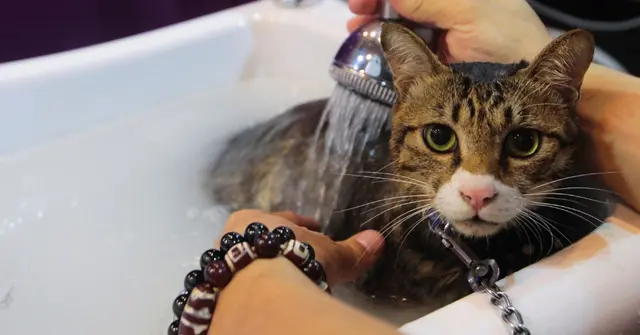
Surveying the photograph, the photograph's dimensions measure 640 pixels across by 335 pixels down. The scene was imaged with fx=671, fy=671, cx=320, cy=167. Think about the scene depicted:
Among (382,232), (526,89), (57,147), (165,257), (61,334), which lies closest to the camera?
(526,89)

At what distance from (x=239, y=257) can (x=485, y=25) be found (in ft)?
1.67

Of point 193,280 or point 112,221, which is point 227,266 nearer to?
point 193,280

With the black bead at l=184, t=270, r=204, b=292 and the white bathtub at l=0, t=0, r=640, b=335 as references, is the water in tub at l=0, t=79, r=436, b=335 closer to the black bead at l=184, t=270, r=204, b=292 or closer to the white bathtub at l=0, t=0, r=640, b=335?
the white bathtub at l=0, t=0, r=640, b=335

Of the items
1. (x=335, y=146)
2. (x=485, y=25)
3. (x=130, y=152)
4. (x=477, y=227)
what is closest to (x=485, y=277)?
(x=477, y=227)

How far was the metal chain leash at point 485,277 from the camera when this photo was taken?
0.64 meters

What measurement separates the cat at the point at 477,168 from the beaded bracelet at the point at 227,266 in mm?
185

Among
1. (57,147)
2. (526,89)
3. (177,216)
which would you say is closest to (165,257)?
(177,216)

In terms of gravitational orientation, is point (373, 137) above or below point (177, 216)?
above

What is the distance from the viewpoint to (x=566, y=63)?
73 cm

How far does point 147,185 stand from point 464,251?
0.73 meters

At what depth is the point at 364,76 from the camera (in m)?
0.99

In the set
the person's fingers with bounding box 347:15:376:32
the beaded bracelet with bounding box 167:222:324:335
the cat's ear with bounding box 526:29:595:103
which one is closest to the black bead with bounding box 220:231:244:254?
the beaded bracelet with bounding box 167:222:324:335

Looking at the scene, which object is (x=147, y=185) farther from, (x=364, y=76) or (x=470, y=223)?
(x=470, y=223)

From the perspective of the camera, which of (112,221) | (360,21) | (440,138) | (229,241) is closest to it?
(229,241)
